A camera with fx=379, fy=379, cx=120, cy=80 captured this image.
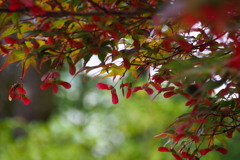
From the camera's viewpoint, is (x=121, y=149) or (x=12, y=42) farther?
(x=121, y=149)

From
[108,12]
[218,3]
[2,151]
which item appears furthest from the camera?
[2,151]

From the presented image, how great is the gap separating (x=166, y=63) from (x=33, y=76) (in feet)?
11.4

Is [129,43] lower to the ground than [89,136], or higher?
higher

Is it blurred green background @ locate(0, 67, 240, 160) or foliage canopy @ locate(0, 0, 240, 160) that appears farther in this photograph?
blurred green background @ locate(0, 67, 240, 160)

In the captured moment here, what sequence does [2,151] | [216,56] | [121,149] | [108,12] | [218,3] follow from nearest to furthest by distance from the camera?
[218,3] < [108,12] < [216,56] < [2,151] < [121,149]

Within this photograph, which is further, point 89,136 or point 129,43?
point 89,136

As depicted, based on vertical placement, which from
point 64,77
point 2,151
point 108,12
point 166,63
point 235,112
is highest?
point 108,12

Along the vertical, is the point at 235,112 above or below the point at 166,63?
below

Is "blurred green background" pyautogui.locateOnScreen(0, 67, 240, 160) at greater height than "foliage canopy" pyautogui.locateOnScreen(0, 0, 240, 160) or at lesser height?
lesser

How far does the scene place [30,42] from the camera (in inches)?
32.7

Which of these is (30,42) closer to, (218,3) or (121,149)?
(218,3)

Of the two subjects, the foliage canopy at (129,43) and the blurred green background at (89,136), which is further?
the blurred green background at (89,136)

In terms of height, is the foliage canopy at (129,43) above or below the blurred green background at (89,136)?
above

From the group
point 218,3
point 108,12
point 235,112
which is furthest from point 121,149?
point 218,3
